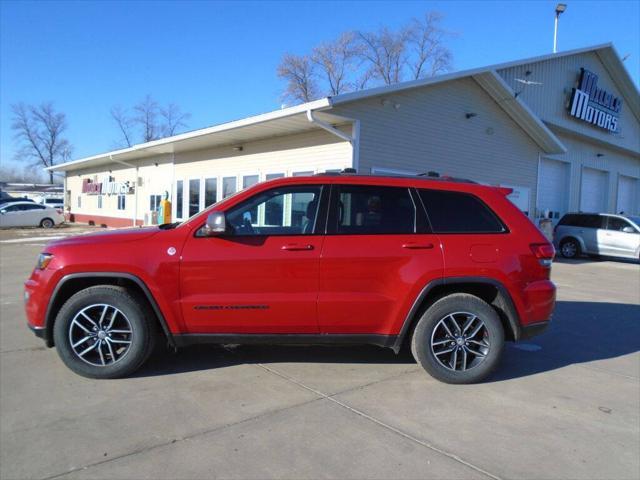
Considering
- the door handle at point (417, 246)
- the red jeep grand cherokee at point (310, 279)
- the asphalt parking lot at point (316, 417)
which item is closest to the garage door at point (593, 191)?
the asphalt parking lot at point (316, 417)

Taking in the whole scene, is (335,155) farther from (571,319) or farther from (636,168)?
(636,168)

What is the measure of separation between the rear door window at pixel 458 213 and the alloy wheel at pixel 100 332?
2874 millimetres

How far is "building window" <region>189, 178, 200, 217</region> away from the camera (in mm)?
19531

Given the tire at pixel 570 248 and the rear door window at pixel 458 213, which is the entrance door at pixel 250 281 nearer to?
the rear door window at pixel 458 213

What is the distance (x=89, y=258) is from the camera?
4.18 metres

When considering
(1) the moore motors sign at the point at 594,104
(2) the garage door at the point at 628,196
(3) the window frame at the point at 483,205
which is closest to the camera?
(3) the window frame at the point at 483,205

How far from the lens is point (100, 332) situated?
14.0 feet

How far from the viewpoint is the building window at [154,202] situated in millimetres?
23212

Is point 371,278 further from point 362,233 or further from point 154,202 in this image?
point 154,202

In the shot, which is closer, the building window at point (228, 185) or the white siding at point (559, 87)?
the building window at point (228, 185)

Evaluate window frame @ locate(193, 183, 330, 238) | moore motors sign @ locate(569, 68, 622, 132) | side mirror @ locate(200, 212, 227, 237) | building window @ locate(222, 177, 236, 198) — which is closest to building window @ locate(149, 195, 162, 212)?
building window @ locate(222, 177, 236, 198)

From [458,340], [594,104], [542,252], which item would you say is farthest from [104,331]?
[594,104]

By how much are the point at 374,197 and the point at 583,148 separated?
2249cm

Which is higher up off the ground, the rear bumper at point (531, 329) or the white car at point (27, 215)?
the white car at point (27, 215)
